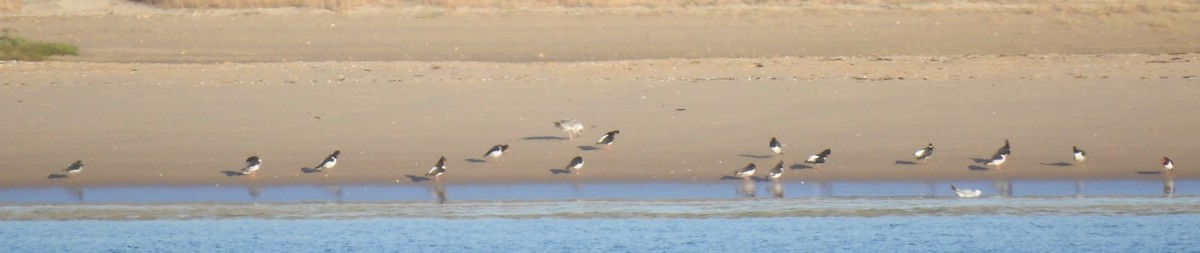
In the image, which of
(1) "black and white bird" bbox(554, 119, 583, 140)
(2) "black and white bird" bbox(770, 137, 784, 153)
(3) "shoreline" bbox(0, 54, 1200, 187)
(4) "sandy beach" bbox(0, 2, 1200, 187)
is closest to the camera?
(3) "shoreline" bbox(0, 54, 1200, 187)

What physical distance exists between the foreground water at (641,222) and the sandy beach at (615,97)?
0.76 m

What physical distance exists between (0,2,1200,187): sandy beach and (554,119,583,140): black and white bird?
0.12 metres

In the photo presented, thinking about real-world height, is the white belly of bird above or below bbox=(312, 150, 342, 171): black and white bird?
below

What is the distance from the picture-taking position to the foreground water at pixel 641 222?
11688mm

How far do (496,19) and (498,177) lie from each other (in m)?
12.2

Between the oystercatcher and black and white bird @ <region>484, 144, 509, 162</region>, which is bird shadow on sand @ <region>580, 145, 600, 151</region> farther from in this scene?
the oystercatcher

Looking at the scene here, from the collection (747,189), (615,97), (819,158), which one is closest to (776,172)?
(747,189)

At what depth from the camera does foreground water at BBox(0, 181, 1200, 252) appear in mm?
11688

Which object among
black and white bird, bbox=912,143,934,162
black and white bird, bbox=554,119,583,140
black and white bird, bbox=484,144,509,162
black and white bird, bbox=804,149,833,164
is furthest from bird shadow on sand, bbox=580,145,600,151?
black and white bird, bbox=912,143,934,162

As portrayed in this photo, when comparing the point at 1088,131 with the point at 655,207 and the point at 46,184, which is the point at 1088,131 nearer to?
the point at 655,207

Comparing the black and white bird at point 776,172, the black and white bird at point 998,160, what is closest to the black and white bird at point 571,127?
the black and white bird at point 776,172

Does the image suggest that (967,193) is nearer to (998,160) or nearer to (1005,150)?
(998,160)

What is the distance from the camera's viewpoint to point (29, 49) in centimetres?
2255

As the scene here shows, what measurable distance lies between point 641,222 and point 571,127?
9.50 ft
